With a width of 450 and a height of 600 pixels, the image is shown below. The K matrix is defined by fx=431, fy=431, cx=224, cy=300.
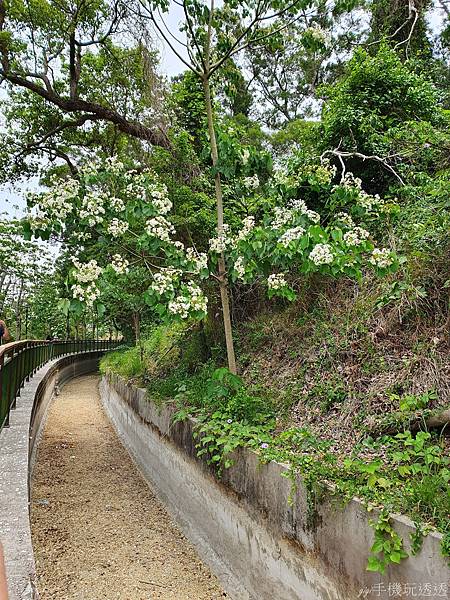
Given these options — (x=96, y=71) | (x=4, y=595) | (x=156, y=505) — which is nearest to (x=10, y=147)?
(x=96, y=71)

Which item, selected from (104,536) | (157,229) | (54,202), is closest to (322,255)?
(157,229)

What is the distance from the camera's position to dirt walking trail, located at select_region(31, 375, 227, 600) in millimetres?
3854

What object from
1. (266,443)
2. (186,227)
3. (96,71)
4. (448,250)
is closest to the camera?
(266,443)

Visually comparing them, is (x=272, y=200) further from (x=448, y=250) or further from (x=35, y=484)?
(x=35, y=484)

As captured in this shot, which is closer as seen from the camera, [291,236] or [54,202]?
[291,236]

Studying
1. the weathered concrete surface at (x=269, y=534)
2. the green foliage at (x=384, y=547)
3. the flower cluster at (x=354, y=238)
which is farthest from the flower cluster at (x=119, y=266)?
the green foliage at (x=384, y=547)

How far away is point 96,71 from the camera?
1025cm

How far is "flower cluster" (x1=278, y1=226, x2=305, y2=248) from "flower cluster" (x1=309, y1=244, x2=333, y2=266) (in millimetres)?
281

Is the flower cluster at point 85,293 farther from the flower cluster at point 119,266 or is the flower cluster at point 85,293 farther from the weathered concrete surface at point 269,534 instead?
the weathered concrete surface at point 269,534

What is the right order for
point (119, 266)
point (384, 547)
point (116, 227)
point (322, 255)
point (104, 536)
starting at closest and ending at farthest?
point (384, 547)
point (322, 255)
point (119, 266)
point (116, 227)
point (104, 536)

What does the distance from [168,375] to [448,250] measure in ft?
15.4

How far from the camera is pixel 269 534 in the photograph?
3369mm

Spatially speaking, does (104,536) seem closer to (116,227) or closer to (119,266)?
(119,266)

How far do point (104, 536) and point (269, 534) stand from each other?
221 centimetres
